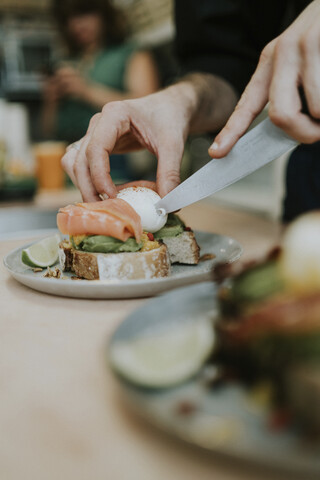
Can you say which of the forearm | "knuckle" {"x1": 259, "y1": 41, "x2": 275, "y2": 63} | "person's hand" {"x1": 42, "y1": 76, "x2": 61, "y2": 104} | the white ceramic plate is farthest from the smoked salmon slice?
"person's hand" {"x1": 42, "y1": 76, "x2": 61, "y2": 104}

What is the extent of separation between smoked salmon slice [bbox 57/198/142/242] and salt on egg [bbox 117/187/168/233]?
0.25ft

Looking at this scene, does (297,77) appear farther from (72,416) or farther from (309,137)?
(72,416)

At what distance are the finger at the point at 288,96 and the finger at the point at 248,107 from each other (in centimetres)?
8

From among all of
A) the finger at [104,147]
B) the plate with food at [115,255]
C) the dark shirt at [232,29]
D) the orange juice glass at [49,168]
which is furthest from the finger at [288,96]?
the orange juice glass at [49,168]

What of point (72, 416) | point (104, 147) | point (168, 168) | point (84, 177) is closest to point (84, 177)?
point (84, 177)

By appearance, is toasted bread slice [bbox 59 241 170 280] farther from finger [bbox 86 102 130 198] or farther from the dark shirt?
the dark shirt

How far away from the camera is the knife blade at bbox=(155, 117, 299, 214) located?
1056 mm

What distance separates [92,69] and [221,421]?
12.4 ft

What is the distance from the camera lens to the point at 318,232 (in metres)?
0.49

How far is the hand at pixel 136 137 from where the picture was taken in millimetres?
1248

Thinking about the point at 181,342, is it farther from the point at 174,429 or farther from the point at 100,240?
the point at 100,240

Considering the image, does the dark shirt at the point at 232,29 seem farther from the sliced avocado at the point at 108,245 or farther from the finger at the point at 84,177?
the sliced avocado at the point at 108,245

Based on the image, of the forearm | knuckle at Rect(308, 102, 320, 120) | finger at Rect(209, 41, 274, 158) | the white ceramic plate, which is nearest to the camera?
the white ceramic plate

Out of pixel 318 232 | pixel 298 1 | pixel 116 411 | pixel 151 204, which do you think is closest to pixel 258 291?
pixel 318 232
